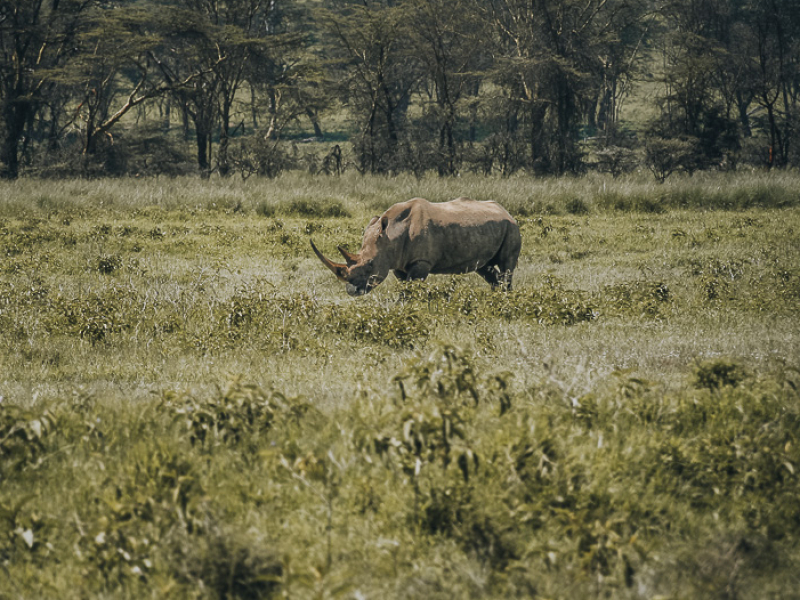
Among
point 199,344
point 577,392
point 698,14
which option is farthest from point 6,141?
point 698,14

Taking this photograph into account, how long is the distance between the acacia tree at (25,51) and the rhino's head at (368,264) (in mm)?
21934

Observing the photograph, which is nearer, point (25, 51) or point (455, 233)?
point (455, 233)

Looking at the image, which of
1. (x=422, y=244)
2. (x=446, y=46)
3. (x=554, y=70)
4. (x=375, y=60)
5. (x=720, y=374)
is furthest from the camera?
(x=446, y=46)

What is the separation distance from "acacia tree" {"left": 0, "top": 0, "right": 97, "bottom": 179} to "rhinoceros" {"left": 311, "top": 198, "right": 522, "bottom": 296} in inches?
864

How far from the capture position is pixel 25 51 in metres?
28.5

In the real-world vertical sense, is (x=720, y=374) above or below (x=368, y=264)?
below

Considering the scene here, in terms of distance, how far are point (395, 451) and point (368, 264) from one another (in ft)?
18.9

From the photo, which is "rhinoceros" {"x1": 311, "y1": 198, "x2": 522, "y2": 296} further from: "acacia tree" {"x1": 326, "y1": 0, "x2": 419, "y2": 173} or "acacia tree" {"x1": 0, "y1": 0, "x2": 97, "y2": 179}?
"acacia tree" {"x1": 0, "y1": 0, "x2": 97, "y2": 179}

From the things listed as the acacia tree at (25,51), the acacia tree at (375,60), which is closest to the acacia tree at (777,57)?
the acacia tree at (375,60)

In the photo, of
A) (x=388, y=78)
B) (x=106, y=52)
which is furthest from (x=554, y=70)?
(x=106, y=52)

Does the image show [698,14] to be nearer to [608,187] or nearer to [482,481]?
[608,187]

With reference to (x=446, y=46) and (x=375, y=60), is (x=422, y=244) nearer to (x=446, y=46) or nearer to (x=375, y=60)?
(x=375, y=60)

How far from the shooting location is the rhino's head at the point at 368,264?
31.6 ft

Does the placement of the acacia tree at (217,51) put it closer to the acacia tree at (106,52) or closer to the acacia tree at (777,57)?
the acacia tree at (106,52)
